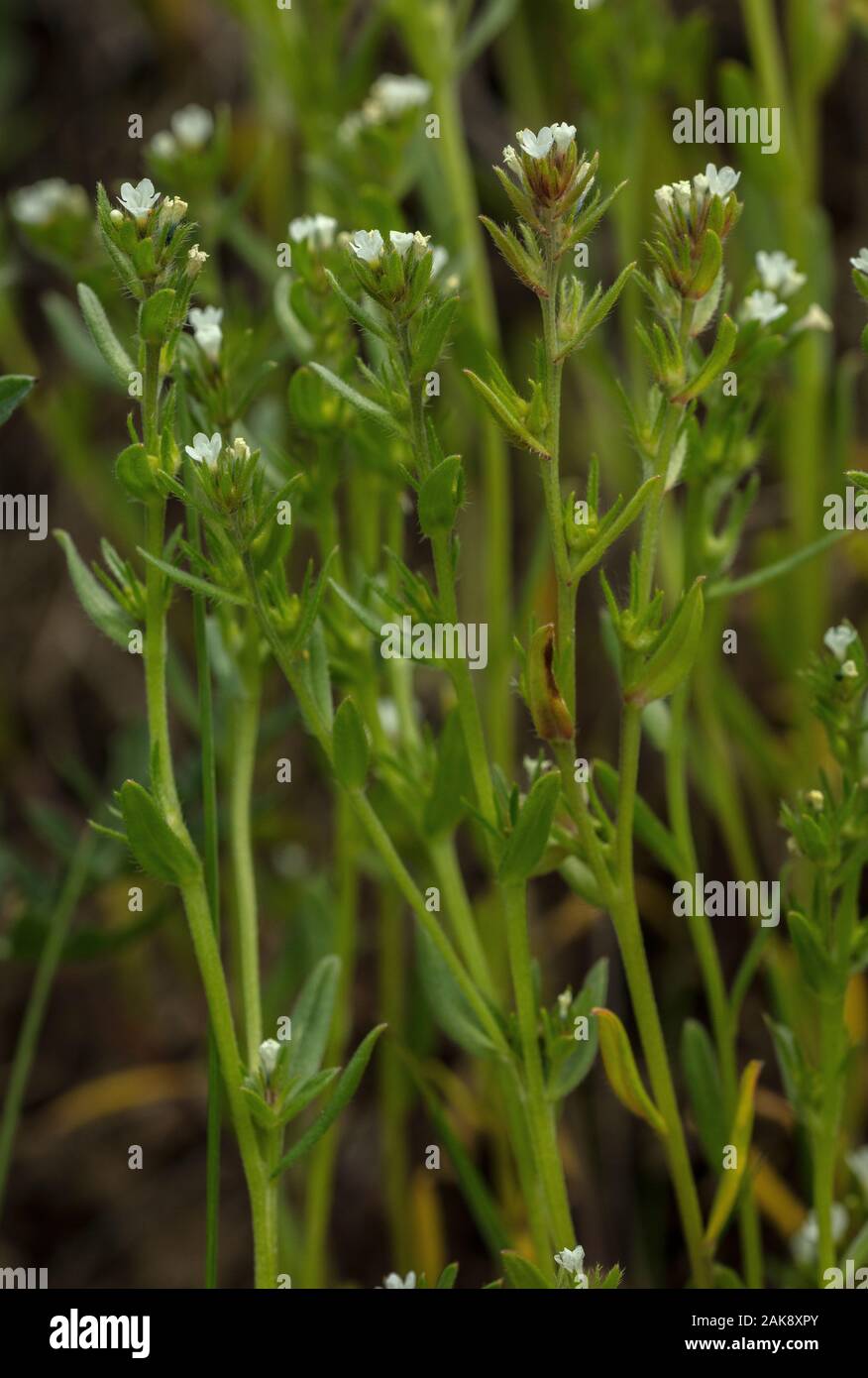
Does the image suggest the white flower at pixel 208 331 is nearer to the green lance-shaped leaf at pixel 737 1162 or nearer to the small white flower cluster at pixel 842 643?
the small white flower cluster at pixel 842 643

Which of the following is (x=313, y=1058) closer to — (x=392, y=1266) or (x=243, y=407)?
(x=243, y=407)

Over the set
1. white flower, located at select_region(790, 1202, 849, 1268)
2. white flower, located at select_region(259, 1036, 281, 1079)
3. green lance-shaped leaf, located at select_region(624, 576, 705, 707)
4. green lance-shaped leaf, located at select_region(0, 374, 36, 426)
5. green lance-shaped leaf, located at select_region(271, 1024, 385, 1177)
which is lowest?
white flower, located at select_region(790, 1202, 849, 1268)

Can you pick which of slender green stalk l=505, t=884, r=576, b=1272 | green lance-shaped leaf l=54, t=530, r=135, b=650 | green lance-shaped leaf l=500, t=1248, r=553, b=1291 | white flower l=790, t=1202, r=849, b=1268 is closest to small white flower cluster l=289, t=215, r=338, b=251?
green lance-shaped leaf l=54, t=530, r=135, b=650

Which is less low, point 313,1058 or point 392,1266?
point 313,1058

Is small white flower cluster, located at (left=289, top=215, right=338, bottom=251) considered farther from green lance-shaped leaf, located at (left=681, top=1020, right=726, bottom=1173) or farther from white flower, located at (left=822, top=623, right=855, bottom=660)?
green lance-shaped leaf, located at (left=681, top=1020, right=726, bottom=1173)
